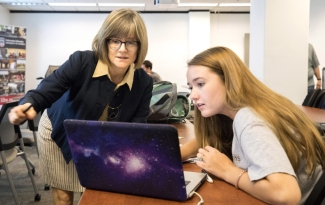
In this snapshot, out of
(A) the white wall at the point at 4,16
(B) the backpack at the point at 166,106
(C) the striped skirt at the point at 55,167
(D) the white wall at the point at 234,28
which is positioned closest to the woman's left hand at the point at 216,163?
(C) the striped skirt at the point at 55,167

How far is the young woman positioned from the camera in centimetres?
120

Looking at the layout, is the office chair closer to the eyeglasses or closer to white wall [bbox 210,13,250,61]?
the eyeglasses

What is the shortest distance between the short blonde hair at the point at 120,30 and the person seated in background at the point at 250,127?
305 millimetres

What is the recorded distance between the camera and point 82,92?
4.10 ft

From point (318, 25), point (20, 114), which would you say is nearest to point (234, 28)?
point (318, 25)

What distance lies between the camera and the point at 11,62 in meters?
6.99

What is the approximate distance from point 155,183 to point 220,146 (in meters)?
0.41

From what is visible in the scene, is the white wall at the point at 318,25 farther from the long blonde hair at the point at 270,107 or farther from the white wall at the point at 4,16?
the white wall at the point at 4,16

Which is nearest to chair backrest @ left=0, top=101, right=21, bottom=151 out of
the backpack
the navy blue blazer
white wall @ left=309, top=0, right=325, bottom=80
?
the backpack

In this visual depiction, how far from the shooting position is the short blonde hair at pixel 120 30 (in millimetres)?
1188

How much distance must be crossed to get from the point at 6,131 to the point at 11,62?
5.05 m

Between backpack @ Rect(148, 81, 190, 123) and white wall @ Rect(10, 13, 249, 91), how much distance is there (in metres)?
5.66

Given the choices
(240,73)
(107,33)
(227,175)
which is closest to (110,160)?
(227,175)

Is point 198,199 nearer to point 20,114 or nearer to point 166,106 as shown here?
point 20,114
